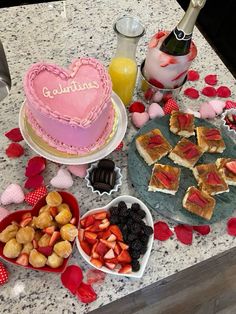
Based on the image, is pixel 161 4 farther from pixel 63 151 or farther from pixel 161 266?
pixel 161 266

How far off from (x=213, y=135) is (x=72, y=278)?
506 mm

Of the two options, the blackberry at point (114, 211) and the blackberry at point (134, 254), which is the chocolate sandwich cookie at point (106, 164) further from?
the blackberry at point (134, 254)

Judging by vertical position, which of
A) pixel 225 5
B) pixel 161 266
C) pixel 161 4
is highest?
pixel 161 4

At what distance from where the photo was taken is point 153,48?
0.89 metres

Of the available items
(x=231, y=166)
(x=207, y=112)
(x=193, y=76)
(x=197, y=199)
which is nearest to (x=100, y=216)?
(x=197, y=199)

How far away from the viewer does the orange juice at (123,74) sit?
0.91m

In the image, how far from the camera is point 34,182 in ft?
2.66

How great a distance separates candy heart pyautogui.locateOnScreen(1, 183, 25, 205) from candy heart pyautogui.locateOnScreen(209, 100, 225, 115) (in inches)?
23.8

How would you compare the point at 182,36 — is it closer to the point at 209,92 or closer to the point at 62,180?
the point at 209,92

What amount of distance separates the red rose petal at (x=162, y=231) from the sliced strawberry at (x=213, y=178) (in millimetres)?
153

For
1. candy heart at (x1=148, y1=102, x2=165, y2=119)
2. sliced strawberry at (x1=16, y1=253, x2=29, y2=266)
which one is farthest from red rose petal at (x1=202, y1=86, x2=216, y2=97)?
sliced strawberry at (x1=16, y1=253, x2=29, y2=266)

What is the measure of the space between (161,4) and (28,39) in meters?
0.52

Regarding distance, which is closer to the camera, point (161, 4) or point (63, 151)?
point (63, 151)

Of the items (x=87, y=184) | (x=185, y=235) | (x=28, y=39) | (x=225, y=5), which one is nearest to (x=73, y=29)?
(x=28, y=39)
